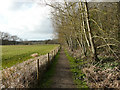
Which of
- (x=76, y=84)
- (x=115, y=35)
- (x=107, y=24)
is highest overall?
(x=107, y=24)

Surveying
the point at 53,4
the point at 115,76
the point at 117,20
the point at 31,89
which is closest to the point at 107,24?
the point at 117,20

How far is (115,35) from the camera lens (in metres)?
9.46

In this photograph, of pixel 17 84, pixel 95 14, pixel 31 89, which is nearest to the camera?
pixel 17 84

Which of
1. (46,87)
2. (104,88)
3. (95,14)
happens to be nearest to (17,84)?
(46,87)

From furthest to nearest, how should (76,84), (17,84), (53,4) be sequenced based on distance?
(53,4)
(76,84)
(17,84)

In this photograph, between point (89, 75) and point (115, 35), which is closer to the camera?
point (89, 75)

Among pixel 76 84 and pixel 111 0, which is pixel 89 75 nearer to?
pixel 76 84

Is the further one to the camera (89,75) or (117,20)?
(117,20)

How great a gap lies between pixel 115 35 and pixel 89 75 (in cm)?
632

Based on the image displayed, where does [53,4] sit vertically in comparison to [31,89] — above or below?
above

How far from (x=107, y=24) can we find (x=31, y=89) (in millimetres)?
9268

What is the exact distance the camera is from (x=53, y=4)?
32.6 ft

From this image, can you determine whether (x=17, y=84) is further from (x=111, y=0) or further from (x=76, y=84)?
(x=111, y=0)

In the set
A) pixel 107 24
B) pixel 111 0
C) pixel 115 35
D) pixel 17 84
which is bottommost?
pixel 17 84
